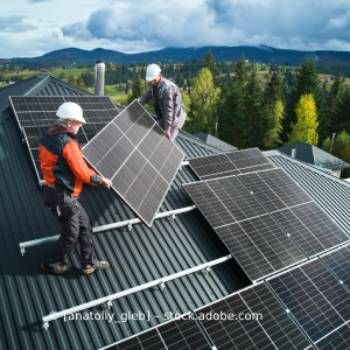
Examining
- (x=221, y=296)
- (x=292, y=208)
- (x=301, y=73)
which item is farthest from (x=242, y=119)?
(x=221, y=296)

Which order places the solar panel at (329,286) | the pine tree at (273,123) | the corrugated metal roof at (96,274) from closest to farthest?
the corrugated metal roof at (96,274), the solar panel at (329,286), the pine tree at (273,123)

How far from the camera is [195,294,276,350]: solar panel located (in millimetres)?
7898

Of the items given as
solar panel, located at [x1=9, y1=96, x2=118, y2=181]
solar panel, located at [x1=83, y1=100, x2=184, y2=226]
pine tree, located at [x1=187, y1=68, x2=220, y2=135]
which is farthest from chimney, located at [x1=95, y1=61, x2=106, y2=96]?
pine tree, located at [x1=187, y1=68, x2=220, y2=135]

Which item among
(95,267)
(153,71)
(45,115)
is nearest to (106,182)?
(95,267)

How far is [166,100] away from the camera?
11836 mm

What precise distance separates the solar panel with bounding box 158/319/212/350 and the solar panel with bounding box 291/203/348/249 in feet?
18.2

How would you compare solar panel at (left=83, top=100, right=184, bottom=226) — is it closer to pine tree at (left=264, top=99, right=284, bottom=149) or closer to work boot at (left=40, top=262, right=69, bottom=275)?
work boot at (left=40, top=262, right=69, bottom=275)

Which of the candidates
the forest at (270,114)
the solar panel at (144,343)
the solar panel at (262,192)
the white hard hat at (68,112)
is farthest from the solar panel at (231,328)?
the forest at (270,114)

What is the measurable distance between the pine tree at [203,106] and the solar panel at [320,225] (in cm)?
5478

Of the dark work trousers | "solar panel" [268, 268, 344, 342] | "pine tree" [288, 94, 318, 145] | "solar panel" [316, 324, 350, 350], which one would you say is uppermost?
the dark work trousers

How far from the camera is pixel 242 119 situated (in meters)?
61.9

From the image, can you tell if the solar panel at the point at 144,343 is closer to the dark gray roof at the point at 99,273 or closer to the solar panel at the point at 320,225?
the dark gray roof at the point at 99,273

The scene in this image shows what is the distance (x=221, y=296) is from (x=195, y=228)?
2133 millimetres

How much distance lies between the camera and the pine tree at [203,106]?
67.7 m
